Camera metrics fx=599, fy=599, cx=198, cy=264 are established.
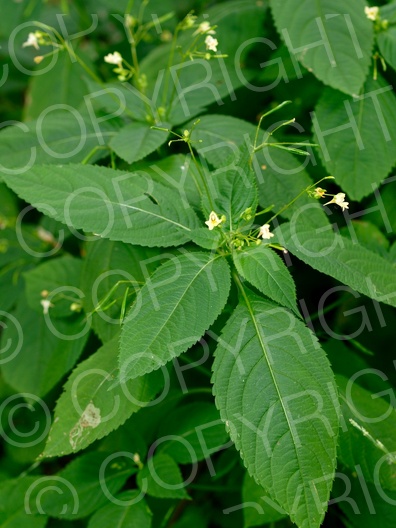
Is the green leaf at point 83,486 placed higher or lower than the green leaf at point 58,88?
lower

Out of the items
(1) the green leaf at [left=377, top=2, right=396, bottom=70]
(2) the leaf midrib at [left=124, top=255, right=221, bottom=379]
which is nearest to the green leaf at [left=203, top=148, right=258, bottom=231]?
(2) the leaf midrib at [left=124, top=255, right=221, bottom=379]

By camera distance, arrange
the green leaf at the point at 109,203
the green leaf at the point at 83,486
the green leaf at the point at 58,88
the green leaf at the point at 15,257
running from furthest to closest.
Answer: the green leaf at the point at 58,88
the green leaf at the point at 15,257
the green leaf at the point at 83,486
the green leaf at the point at 109,203

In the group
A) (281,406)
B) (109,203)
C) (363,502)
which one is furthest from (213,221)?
(363,502)

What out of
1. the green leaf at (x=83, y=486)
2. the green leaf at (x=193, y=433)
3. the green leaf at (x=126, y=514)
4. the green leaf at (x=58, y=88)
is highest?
the green leaf at (x=58, y=88)

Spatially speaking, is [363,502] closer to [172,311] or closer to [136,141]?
[172,311]

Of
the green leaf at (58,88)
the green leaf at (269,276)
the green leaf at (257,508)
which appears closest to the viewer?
the green leaf at (269,276)

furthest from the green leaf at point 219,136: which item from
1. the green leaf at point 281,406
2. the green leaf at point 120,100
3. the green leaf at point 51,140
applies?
the green leaf at point 281,406

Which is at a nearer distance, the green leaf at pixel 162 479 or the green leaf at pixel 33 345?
the green leaf at pixel 162 479

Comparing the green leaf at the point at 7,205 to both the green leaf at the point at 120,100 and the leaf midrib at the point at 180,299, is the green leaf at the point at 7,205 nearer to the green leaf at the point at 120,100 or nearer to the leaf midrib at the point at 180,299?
the green leaf at the point at 120,100
